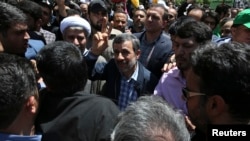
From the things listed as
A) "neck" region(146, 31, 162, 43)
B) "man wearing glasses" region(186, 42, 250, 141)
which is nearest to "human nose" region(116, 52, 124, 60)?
"neck" region(146, 31, 162, 43)

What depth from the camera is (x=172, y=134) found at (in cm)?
133

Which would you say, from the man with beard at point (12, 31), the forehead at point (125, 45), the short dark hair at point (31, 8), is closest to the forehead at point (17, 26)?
the man with beard at point (12, 31)

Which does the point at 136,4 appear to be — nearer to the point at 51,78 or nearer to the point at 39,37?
the point at 39,37

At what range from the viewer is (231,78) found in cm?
164

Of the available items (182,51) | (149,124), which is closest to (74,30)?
(182,51)

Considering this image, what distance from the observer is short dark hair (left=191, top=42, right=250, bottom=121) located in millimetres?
1638

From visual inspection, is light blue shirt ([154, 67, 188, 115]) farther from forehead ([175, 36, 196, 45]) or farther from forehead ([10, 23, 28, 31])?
forehead ([10, 23, 28, 31])

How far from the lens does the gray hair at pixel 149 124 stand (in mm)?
1302

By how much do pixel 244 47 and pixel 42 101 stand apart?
3.58 feet

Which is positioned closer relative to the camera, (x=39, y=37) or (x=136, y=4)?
(x=39, y=37)

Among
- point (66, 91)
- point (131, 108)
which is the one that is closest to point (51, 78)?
point (66, 91)

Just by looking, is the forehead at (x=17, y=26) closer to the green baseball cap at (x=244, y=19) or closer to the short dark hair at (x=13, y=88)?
the short dark hair at (x=13, y=88)

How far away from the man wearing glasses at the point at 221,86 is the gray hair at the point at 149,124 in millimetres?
324

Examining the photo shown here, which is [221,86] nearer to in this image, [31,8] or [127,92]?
[127,92]
